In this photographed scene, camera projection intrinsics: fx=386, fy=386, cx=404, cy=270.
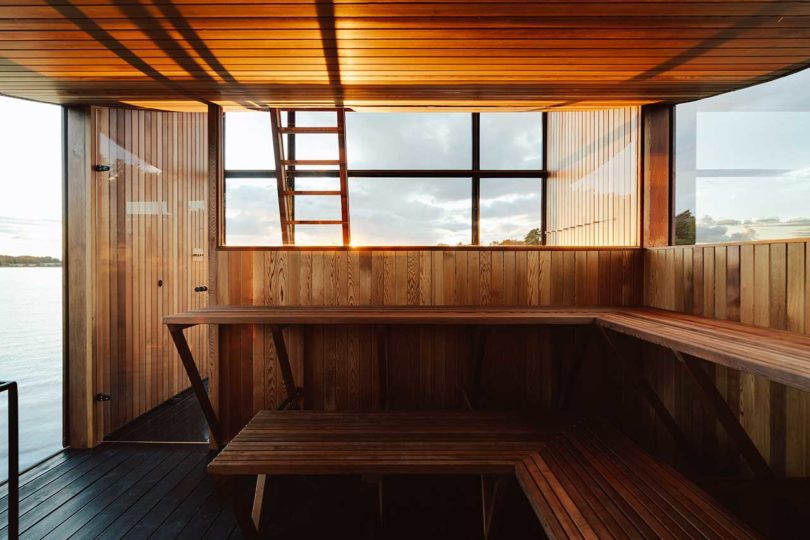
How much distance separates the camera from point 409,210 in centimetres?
406

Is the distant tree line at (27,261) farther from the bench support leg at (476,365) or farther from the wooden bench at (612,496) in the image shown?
the wooden bench at (612,496)

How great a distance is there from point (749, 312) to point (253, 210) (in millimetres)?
3754

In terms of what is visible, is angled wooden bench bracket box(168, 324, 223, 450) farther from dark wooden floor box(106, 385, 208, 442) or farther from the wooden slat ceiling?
the wooden slat ceiling

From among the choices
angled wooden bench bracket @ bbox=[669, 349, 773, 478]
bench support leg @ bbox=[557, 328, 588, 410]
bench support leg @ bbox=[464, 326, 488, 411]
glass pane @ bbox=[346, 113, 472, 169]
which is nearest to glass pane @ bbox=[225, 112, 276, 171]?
glass pane @ bbox=[346, 113, 472, 169]

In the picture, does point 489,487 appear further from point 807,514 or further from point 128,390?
point 128,390

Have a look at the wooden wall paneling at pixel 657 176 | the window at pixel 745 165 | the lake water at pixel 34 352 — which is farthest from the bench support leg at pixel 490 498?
the lake water at pixel 34 352

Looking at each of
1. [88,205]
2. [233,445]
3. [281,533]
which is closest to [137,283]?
[88,205]

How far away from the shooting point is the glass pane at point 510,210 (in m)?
4.19

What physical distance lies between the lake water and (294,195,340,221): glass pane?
1956mm

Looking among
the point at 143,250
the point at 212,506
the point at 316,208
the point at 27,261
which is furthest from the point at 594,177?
the point at 27,261

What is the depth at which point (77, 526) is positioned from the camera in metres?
1.95

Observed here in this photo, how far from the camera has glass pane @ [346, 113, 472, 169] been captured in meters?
4.06

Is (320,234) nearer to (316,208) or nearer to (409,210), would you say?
(316,208)

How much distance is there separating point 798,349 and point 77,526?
3.21 metres
